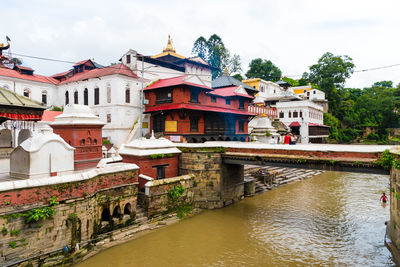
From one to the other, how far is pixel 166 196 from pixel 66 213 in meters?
6.05

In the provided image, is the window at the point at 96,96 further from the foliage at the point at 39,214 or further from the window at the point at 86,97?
the foliage at the point at 39,214

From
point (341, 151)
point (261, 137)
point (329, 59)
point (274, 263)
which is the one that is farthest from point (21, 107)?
point (329, 59)

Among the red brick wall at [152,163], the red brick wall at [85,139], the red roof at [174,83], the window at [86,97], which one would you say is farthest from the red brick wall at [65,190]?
the window at [86,97]

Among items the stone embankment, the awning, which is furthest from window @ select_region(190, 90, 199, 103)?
the awning

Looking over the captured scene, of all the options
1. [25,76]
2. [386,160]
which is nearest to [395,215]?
[386,160]

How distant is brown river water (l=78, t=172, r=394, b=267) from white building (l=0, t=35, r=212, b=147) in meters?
14.8

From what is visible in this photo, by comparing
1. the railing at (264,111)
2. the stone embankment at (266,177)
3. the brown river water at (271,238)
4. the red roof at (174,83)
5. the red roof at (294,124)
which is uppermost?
the red roof at (174,83)

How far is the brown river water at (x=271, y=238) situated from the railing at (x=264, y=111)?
19.6 metres

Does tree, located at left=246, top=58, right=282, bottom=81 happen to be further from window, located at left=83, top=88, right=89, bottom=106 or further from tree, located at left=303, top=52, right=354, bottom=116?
window, located at left=83, top=88, right=89, bottom=106

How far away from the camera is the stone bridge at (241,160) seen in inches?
538

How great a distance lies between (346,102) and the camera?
6231 cm

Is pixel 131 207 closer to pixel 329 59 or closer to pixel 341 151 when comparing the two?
pixel 341 151

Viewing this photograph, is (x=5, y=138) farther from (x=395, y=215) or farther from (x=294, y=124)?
(x=294, y=124)

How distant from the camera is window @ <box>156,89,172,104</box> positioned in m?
27.0
